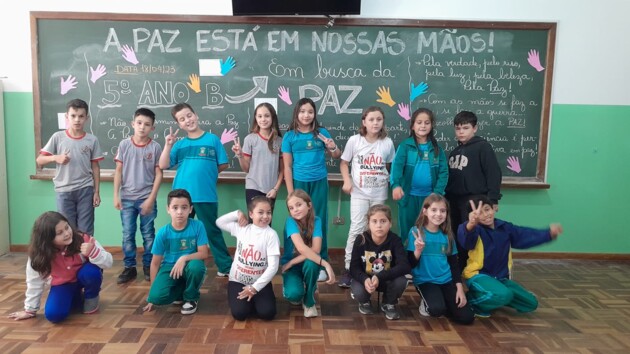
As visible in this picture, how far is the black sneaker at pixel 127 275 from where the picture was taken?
311 cm

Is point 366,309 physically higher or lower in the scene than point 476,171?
lower

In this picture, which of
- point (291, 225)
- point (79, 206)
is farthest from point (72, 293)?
point (291, 225)

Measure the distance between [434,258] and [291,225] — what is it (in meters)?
0.88

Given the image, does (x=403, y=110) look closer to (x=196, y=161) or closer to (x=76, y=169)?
(x=196, y=161)

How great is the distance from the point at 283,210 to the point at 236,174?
51 centimetres

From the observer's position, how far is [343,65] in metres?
3.68

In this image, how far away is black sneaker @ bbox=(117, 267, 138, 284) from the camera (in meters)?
3.11

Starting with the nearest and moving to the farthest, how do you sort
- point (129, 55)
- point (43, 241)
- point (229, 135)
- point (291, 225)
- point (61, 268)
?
point (43, 241) → point (61, 268) → point (291, 225) → point (129, 55) → point (229, 135)

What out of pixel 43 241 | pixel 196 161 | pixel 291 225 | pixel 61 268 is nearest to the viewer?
pixel 43 241

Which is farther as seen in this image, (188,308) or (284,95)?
(284,95)

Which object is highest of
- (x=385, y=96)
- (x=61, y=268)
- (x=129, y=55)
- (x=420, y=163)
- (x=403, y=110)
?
(x=129, y=55)

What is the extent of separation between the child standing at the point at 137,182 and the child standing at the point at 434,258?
184 centimetres

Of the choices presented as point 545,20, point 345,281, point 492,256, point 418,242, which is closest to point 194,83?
point 345,281

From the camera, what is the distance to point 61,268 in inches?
99.3
